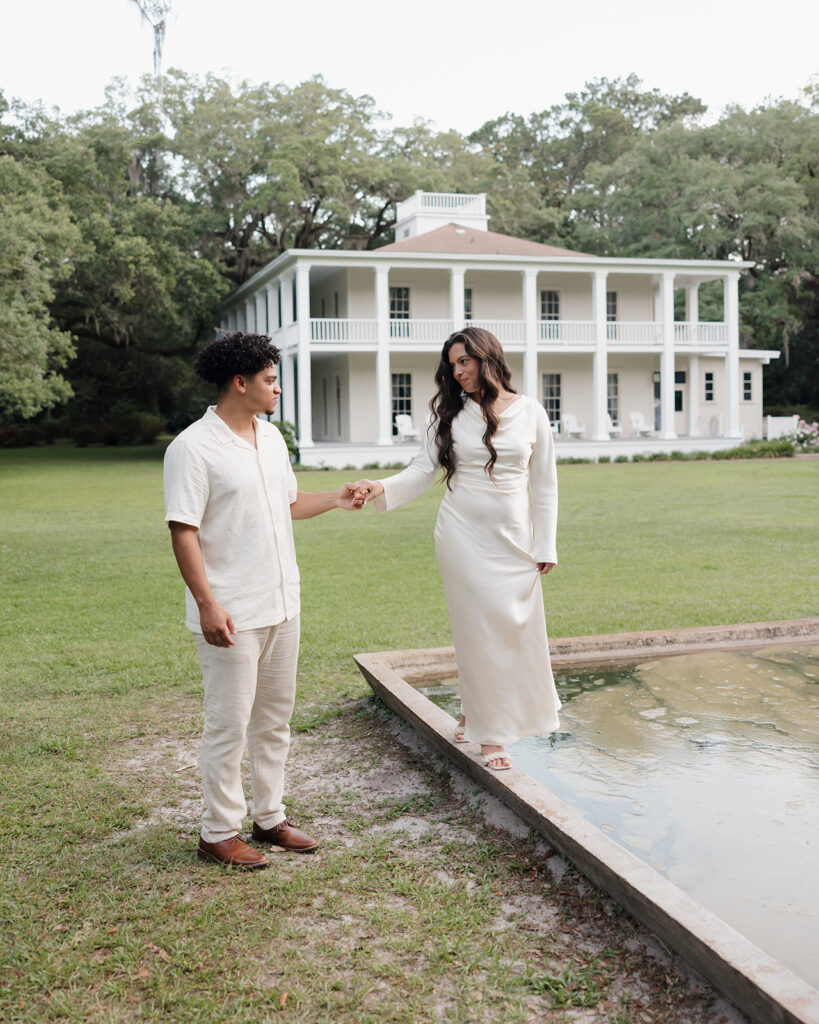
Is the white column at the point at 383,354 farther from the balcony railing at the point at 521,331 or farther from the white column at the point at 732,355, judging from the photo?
the white column at the point at 732,355

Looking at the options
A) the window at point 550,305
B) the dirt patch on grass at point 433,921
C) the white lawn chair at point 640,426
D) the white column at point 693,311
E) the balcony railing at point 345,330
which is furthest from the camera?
the window at point 550,305

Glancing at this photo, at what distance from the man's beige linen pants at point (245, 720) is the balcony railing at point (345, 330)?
25812 millimetres

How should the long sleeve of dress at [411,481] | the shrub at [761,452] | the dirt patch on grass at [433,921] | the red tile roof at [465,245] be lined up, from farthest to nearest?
the red tile roof at [465,245] < the shrub at [761,452] < the long sleeve of dress at [411,481] < the dirt patch on grass at [433,921]

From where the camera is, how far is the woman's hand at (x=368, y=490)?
4570 mm

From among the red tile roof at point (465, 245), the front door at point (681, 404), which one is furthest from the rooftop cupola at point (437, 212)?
the front door at point (681, 404)

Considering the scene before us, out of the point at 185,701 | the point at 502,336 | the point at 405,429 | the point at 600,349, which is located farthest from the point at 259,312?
the point at 185,701

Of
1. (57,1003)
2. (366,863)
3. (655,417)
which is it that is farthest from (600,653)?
(655,417)

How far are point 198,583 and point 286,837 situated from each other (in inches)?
42.5

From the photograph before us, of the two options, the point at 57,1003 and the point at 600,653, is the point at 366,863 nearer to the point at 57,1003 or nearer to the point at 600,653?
the point at 57,1003

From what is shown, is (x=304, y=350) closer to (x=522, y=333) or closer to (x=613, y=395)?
(x=522, y=333)

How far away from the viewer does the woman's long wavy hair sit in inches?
168

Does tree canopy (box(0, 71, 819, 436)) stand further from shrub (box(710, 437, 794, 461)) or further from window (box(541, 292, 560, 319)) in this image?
shrub (box(710, 437, 794, 461))

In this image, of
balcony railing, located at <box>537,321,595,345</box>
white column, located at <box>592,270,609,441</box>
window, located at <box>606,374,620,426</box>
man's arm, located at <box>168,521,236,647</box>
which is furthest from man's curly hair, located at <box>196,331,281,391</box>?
window, located at <box>606,374,620,426</box>

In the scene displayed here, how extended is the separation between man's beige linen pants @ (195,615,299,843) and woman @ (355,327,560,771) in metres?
0.84
